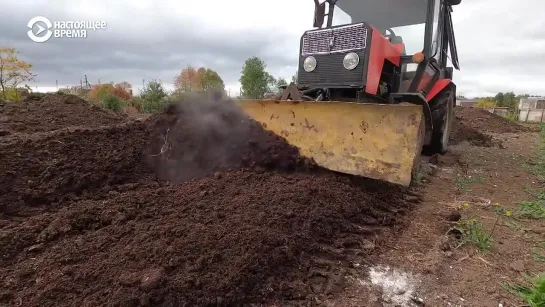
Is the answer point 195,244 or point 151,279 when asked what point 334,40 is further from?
point 151,279

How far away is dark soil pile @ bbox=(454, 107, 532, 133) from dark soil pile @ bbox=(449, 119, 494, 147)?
412 cm

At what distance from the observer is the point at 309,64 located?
484 cm

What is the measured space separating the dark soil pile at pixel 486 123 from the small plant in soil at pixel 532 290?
14305 mm

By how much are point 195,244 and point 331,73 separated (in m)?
3.16

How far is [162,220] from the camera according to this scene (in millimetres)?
2939

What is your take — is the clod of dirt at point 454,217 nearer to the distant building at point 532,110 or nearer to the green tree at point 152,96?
the green tree at point 152,96

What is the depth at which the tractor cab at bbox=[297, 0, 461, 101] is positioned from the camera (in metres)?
4.43

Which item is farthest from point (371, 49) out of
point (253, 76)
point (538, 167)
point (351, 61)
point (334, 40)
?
point (253, 76)

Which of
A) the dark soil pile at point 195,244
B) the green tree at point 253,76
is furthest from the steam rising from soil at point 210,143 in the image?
the green tree at point 253,76

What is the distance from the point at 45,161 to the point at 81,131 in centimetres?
94

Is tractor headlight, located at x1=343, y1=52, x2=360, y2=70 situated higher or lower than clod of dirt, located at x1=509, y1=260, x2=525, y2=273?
higher

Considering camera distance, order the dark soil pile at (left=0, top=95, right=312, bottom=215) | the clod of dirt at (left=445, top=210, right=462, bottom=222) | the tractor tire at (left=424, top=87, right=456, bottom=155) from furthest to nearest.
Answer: the tractor tire at (left=424, top=87, right=456, bottom=155) < the dark soil pile at (left=0, top=95, right=312, bottom=215) < the clod of dirt at (left=445, top=210, right=462, bottom=222)

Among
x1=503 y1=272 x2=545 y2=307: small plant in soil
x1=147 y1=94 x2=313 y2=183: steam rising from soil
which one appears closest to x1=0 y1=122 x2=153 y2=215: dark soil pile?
x1=147 y1=94 x2=313 y2=183: steam rising from soil

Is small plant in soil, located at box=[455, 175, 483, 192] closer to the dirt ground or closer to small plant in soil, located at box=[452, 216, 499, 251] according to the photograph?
the dirt ground
